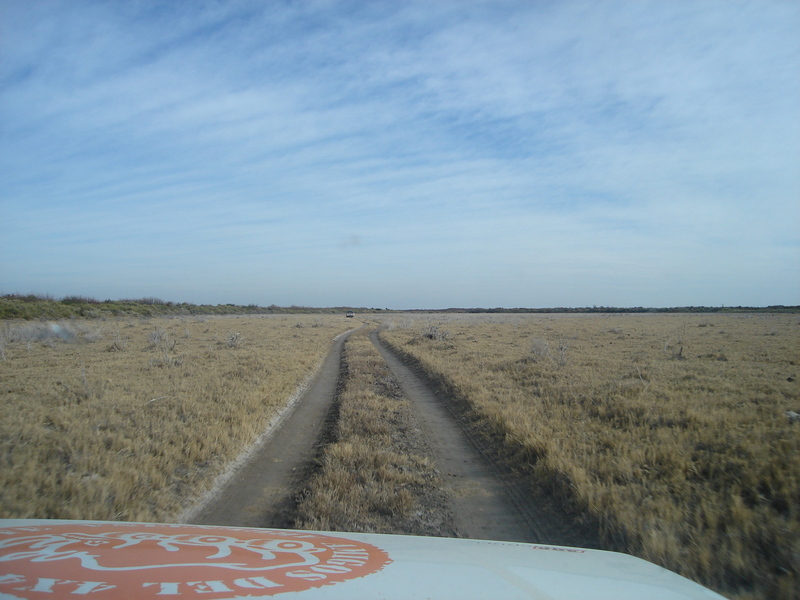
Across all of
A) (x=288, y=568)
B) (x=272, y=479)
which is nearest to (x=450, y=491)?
(x=272, y=479)

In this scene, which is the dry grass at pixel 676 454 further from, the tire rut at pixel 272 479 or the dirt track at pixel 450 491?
the tire rut at pixel 272 479

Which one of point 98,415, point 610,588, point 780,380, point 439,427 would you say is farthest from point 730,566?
point 780,380

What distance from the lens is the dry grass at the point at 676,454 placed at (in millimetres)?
3969

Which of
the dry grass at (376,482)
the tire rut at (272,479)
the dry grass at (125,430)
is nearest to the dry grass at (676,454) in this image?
the dry grass at (376,482)

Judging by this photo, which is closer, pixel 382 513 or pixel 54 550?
pixel 54 550

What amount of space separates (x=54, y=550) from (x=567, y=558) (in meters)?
3.32

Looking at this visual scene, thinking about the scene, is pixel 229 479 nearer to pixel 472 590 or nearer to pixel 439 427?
→ pixel 439 427

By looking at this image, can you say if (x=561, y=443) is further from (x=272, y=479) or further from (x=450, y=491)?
(x=272, y=479)

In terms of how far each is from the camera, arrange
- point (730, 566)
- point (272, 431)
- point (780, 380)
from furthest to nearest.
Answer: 1. point (780, 380)
2. point (272, 431)
3. point (730, 566)

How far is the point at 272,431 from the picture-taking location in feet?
29.1

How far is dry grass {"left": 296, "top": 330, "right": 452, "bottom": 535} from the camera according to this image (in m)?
4.89

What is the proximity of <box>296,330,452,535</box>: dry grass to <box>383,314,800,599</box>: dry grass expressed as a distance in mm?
1670

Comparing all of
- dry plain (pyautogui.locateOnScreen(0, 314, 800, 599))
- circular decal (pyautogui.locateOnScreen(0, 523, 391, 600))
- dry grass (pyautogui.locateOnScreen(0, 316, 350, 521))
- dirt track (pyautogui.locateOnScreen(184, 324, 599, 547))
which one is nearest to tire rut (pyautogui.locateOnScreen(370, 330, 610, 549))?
dirt track (pyautogui.locateOnScreen(184, 324, 599, 547))

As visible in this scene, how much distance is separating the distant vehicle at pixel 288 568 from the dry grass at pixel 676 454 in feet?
4.91
